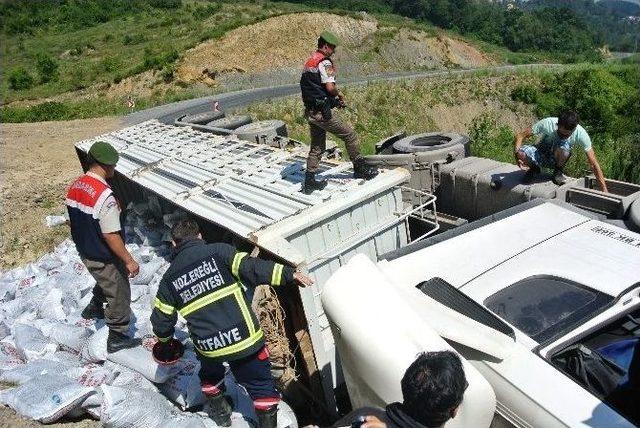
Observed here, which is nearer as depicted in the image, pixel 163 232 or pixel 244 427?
pixel 244 427

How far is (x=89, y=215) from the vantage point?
4031mm

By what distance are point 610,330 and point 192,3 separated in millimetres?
57198

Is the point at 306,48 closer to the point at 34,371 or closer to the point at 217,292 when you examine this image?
the point at 34,371

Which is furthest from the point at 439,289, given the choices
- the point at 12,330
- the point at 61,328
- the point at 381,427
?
the point at 12,330

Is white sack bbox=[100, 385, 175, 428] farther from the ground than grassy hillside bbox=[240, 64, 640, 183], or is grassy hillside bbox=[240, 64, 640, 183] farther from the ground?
white sack bbox=[100, 385, 175, 428]

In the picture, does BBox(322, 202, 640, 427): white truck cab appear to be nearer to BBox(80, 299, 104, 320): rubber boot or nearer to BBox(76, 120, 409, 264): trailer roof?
BBox(76, 120, 409, 264): trailer roof

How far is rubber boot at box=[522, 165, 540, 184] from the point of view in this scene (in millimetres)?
5035

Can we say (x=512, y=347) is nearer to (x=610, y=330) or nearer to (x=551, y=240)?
(x=610, y=330)

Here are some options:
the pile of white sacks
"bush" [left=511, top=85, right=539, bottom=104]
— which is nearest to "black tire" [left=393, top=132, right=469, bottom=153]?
the pile of white sacks

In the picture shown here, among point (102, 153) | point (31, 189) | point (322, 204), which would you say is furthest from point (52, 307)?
point (31, 189)

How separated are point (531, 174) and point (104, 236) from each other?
3.96 meters

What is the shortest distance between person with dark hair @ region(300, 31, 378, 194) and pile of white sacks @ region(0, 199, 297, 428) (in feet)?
6.10

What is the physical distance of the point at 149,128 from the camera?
31.5ft

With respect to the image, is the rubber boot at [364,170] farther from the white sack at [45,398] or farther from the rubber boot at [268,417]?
the white sack at [45,398]
